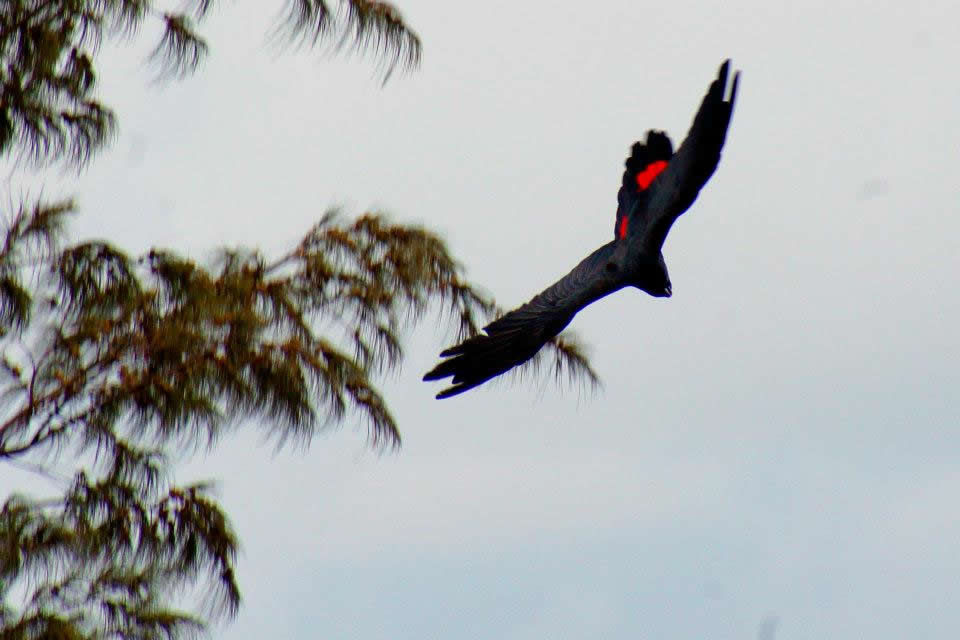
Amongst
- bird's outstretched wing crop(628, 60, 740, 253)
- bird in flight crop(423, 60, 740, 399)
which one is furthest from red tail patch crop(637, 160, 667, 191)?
bird's outstretched wing crop(628, 60, 740, 253)

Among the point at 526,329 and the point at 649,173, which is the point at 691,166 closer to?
the point at 649,173

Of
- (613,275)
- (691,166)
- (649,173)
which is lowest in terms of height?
(691,166)

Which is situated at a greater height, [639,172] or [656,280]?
[639,172]

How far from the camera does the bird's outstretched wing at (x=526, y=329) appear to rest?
696 cm

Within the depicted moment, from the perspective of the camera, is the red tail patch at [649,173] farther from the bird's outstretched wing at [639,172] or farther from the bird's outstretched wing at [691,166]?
the bird's outstretched wing at [691,166]

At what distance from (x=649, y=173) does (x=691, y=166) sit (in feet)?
2.61

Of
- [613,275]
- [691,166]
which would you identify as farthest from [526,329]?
[691,166]

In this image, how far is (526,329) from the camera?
7.22 m

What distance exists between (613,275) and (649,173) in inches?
14.8

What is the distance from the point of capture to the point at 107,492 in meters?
7.68

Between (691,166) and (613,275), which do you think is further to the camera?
(613,275)

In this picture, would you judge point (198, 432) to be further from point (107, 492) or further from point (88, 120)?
point (88, 120)

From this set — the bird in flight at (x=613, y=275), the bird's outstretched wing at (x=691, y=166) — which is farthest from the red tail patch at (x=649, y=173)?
the bird's outstretched wing at (x=691, y=166)

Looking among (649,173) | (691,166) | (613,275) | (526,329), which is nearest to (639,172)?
(649,173)
